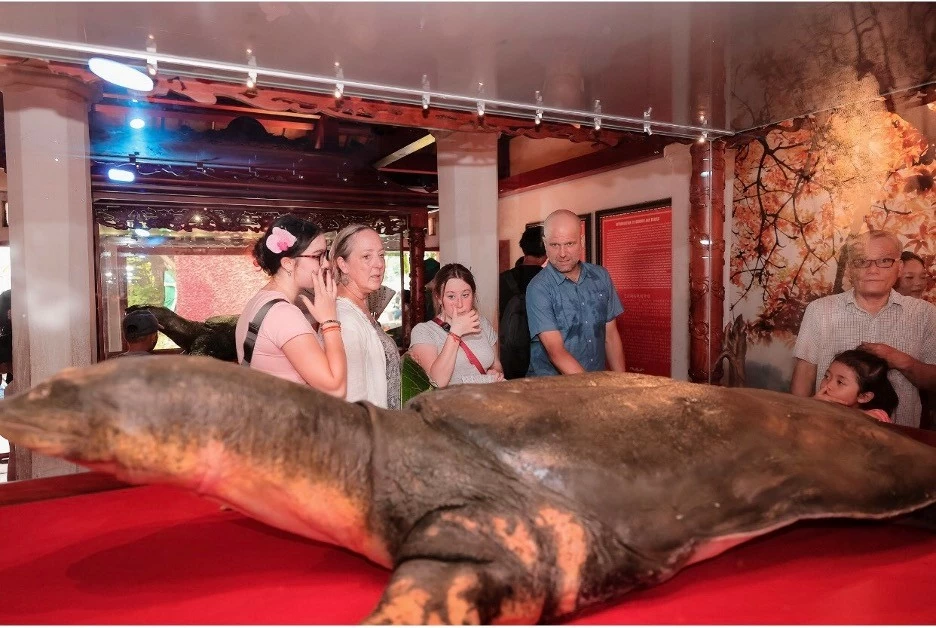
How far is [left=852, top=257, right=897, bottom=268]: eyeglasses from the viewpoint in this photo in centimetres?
219

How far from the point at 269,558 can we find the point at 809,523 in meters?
1.21

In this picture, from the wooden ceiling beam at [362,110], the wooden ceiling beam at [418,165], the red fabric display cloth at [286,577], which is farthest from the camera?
the wooden ceiling beam at [418,165]

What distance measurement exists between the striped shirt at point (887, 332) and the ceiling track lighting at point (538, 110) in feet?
4.80

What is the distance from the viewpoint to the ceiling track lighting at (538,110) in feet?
7.30

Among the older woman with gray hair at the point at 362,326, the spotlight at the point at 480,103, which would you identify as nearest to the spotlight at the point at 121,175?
the older woman with gray hair at the point at 362,326

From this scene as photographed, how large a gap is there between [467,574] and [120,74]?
1.88m

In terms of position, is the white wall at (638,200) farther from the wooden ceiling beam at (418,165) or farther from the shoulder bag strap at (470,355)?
the shoulder bag strap at (470,355)

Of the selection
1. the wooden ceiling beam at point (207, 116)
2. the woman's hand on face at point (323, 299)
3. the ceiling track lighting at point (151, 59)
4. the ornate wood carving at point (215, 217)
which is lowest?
the woman's hand on face at point (323, 299)

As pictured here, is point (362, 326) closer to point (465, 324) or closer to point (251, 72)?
point (465, 324)

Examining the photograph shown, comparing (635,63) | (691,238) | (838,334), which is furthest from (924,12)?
(691,238)

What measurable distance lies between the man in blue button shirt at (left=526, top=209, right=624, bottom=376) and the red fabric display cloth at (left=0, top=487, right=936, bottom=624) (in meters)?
1.20

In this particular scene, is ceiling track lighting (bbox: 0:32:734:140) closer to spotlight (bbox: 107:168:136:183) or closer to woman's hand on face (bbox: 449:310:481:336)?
spotlight (bbox: 107:168:136:183)

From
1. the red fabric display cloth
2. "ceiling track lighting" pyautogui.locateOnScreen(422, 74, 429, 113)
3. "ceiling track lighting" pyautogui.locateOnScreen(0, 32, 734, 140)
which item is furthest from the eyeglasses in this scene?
"ceiling track lighting" pyautogui.locateOnScreen(422, 74, 429, 113)

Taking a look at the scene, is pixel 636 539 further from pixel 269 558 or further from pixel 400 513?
pixel 269 558
